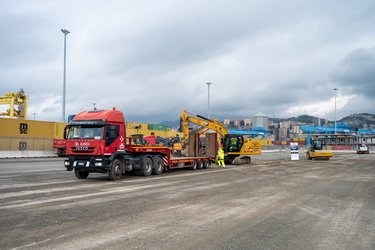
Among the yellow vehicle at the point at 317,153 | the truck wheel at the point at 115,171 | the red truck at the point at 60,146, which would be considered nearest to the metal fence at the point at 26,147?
the red truck at the point at 60,146

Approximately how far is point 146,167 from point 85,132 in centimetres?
395

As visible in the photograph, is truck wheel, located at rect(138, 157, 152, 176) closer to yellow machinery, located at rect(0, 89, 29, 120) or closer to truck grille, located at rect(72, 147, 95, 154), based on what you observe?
truck grille, located at rect(72, 147, 95, 154)

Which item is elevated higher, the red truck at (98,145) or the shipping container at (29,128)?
the shipping container at (29,128)

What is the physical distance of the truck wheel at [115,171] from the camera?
584 inches

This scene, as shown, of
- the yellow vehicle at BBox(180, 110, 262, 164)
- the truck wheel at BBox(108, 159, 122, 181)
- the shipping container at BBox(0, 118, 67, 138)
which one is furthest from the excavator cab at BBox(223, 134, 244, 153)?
the shipping container at BBox(0, 118, 67, 138)

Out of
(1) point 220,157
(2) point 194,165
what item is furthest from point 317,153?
(2) point 194,165

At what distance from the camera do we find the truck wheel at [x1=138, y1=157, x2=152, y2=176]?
55.3 ft

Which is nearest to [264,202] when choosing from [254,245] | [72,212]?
[254,245]

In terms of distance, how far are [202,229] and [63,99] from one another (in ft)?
123

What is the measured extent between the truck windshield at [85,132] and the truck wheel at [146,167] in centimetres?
332

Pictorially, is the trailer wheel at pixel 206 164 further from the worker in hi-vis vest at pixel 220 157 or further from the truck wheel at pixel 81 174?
the truck wheel at pixel 81 174

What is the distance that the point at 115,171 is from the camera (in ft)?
49.6

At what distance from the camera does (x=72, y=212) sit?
8.19 metres

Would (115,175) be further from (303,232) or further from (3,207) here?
(303,232)
